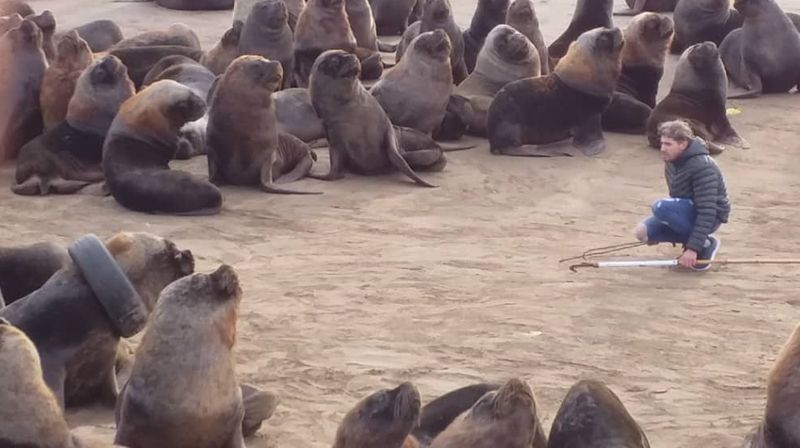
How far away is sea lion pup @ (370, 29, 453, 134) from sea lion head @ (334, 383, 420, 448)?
21.4ft

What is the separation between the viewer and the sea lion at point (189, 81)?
11047mm

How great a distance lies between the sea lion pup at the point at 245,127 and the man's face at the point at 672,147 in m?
2.91

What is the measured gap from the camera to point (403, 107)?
37.7ft

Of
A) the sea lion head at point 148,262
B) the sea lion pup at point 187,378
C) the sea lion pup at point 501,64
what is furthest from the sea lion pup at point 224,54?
the sea lion pup at point 187,378

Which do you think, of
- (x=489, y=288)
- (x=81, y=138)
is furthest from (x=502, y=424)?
(x=81, y=138)

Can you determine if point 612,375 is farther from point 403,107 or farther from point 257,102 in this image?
point 403,107

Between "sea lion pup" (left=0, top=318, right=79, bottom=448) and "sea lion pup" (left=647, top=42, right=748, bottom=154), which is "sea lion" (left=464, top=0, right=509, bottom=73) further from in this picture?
"sea lion pup" (left=0, top=318, right=79, bottom=448)

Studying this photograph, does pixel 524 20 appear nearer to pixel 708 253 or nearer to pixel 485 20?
pixel 485 20

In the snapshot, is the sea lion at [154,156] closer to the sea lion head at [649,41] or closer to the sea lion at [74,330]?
the sea lion at [74,330]

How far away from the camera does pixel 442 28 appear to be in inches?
525

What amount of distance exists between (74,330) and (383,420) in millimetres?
1607

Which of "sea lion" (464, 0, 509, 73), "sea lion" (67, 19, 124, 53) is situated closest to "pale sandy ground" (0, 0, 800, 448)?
"sea lion" (464, 0, 509, 73)

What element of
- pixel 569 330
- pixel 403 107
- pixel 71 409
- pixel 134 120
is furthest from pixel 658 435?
pixel 403 107

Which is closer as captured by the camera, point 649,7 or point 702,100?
point 702,100
